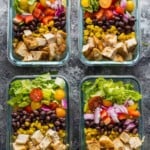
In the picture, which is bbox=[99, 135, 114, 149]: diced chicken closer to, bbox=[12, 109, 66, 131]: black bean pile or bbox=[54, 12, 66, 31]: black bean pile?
bbox=[12, 109, 66, 131]: black bean pile

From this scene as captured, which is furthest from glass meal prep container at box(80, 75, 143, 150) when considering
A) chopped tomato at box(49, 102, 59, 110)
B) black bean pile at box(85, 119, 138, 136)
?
chopped tomato at box(49, 102, 59, 110)

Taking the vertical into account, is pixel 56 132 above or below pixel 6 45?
below

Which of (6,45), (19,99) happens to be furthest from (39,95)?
(6,45)

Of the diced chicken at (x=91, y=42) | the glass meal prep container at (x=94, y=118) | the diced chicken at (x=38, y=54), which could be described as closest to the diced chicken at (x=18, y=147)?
the glass meal prep container at (x=94, y=118)

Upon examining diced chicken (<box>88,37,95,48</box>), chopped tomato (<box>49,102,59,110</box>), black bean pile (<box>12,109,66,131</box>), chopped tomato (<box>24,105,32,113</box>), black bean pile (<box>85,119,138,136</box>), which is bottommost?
black bean pile (<box>85,119,138,136</box>)

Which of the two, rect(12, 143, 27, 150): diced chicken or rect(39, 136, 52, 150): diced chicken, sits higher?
rect(39, 136, 52, 150): diced chicken

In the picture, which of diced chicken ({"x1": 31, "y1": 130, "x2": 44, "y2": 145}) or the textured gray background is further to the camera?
the textured gray background

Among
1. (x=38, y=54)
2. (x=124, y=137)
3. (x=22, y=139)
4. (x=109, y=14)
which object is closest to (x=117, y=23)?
(x=109, y=14)

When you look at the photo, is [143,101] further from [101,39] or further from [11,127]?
[11,127]
